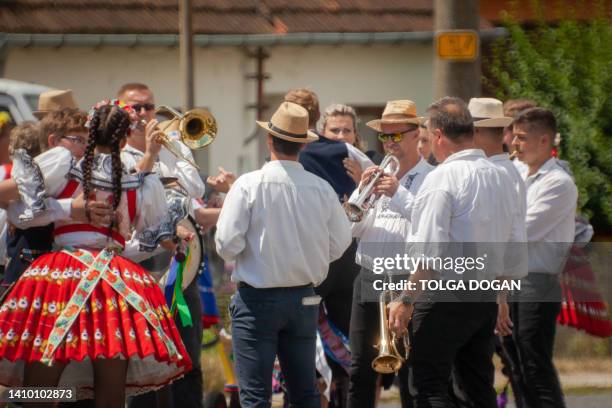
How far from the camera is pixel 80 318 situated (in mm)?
6047

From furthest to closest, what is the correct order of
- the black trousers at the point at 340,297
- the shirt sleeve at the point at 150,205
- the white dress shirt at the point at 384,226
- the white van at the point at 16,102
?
1. the white van at the point at 16,102
2. the black trousers at the point at 340,297
3. the white dress shirt at the point at 384,226
4. the shirt sleeve at the point at 150,205

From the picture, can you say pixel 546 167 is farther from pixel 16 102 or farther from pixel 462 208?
pixel 16 102

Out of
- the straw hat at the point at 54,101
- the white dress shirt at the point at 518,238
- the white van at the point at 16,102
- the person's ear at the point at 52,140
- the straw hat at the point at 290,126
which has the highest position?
the white van at the point at 16,102

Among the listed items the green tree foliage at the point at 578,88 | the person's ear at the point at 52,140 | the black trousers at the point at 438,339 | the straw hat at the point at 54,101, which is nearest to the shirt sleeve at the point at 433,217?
the black trousers at the point at 438,339

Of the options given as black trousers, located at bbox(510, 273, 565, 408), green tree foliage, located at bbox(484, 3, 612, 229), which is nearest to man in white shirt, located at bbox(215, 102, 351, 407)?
black trousers, located at bbox(510, 273, 565, 408)

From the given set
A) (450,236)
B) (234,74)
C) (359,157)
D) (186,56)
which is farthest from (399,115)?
(234,74)

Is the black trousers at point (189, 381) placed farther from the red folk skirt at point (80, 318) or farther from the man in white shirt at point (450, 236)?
the man in white shirt at point (450, 236)

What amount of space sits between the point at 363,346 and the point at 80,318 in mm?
1942

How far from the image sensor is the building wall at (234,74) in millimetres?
13430

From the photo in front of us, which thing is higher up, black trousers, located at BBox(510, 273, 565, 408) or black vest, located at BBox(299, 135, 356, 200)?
black vest, located at BBox(299, 135, 356, 200)

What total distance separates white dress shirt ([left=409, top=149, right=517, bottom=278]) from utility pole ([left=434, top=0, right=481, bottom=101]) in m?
2.34

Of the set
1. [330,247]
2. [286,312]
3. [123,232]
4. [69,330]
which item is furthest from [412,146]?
[69,330]

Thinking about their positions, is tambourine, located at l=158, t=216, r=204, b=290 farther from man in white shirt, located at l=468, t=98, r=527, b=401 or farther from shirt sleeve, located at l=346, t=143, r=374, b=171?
man in white shirt, located at l=468, t=98, r=527, b=401

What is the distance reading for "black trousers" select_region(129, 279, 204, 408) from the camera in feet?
24.7
